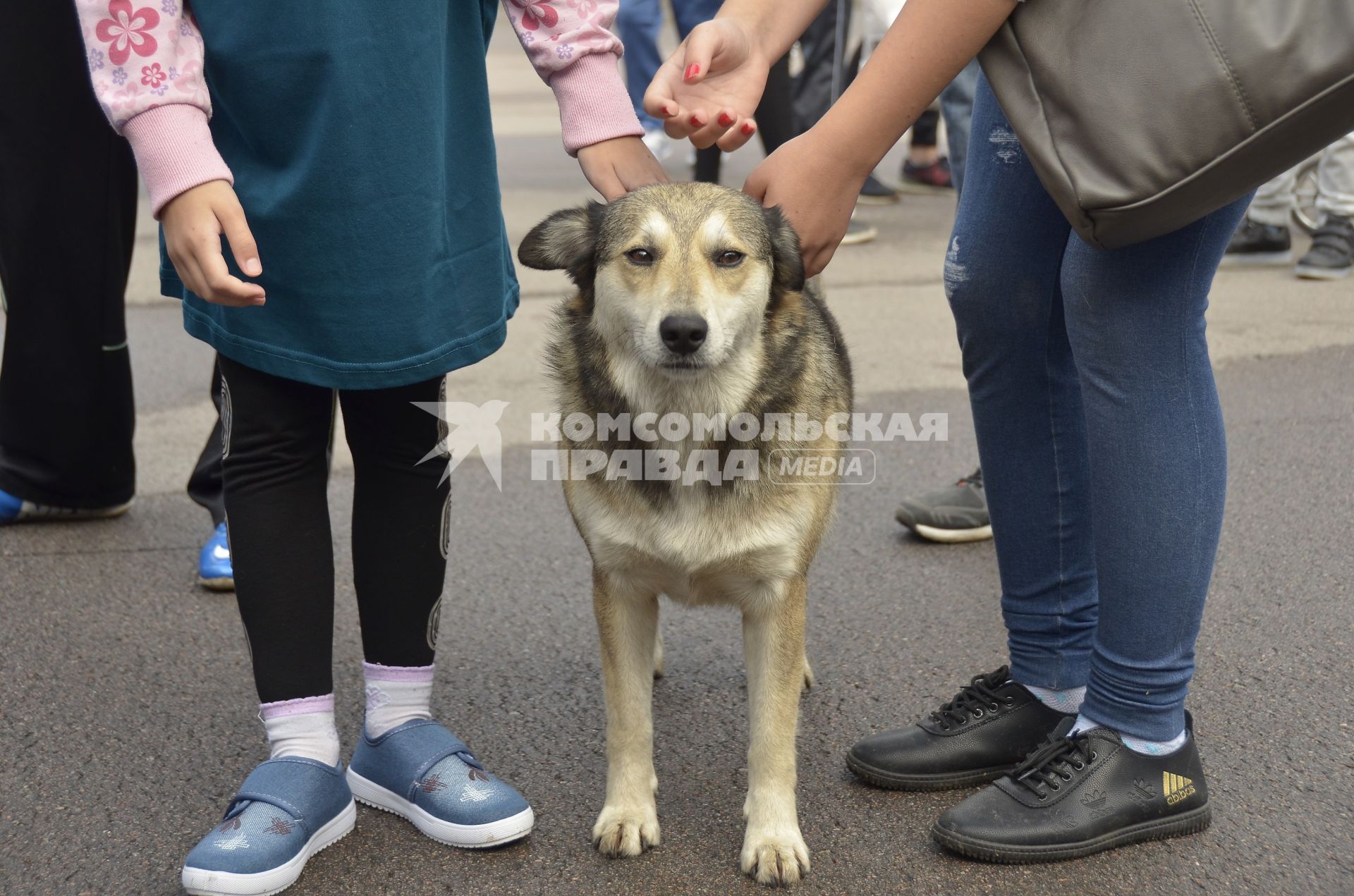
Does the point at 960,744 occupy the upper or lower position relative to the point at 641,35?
upper

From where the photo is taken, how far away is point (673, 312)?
2229 millimetres

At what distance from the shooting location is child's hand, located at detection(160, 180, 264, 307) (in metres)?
1.87

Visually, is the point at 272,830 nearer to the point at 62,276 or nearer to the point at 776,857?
the point at 776,857

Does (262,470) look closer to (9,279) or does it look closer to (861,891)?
(861,891)

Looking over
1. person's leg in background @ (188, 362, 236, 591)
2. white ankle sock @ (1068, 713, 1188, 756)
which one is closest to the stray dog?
white ankle sock @ (1068, 713, 1188, 756)

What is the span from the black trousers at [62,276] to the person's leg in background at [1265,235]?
5.87m

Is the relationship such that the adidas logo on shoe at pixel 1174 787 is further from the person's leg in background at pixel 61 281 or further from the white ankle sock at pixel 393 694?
the person's leg in background at pixel 61 281

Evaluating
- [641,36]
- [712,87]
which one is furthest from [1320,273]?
[712,87]

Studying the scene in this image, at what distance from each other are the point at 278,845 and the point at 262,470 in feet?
2.18

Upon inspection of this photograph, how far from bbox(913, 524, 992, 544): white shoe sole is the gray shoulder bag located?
2014 mm

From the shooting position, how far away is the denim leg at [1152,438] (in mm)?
2018

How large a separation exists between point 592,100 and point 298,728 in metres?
1.31

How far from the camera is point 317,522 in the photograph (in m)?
2.29

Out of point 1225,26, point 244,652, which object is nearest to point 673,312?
point 1225,26
